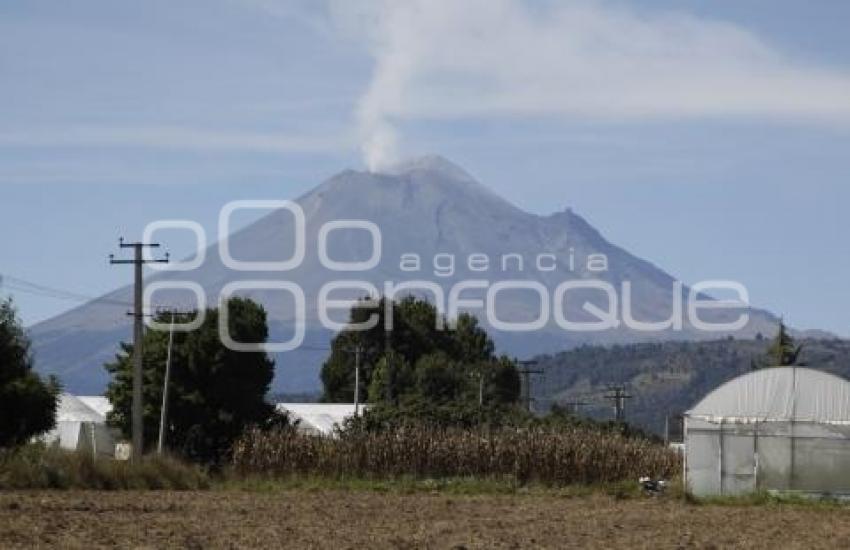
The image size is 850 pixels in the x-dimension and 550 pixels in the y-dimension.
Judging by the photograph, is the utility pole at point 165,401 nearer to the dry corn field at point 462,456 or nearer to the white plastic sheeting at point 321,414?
the dry corn field at point 462,456

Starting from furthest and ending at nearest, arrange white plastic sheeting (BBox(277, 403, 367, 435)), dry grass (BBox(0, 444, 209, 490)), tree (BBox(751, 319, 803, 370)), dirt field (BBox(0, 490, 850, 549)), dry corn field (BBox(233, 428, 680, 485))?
white plastic sheeting (BBox(277, 403, 367, 435)) < tree (BBox(751, 319, 803, 370)) < dry corn field (BBox(233, 428, 680, 485)) < dry grass (BBox(0, 444, 209, 490)) < dirt field (BBox(0, 490, 850, 549))

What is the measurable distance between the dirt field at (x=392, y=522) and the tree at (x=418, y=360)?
60.3m

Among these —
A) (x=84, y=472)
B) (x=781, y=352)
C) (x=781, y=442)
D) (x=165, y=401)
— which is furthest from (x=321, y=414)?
(x=781, y=442)

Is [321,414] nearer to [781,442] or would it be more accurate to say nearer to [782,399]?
[782,399]

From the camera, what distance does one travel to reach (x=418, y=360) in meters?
125

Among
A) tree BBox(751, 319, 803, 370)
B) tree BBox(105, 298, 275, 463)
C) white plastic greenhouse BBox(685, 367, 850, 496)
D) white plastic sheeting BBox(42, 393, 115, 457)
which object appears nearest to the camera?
white plastic greenhouse BBox(685, 367, 850, 496)

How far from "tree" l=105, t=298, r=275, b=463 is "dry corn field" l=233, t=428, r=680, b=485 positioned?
16.0m

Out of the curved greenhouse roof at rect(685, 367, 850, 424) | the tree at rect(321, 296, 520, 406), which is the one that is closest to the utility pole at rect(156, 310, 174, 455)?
the curved greenhouse roof at rect(685, 367, 850, 424)

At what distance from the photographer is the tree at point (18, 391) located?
54812 millimetres

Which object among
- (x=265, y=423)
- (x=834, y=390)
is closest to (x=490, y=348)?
(x=265, y=423)

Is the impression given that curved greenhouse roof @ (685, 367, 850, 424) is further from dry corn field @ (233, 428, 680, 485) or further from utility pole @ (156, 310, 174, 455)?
utility pole @ (156, 310, 174, 455)

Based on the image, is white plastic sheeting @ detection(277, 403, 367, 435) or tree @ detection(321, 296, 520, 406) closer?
white plastic sheeting @ detection(277, 403, 367, 435)

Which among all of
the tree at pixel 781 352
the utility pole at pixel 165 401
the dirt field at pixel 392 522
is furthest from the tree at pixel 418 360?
the dirt field at pixel 392 522

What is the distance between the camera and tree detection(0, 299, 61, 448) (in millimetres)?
54812
